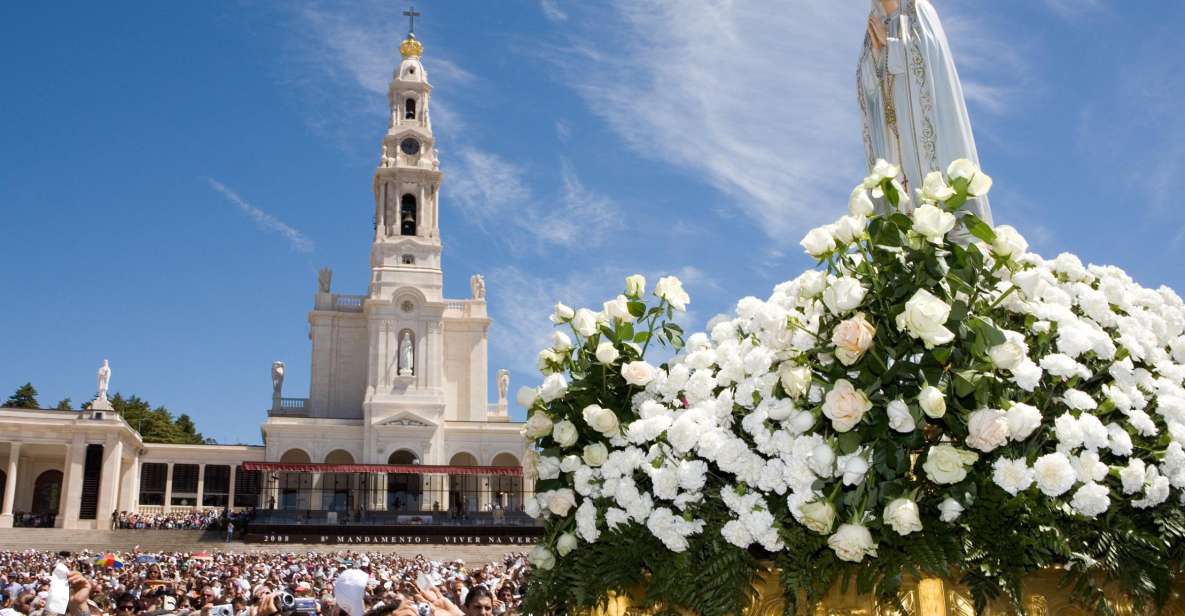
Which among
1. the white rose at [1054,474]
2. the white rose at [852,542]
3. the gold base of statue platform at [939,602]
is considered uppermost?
the white rose at [1054,474]

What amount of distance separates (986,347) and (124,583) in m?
19.0

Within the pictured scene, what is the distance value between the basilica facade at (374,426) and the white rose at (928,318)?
4783cm

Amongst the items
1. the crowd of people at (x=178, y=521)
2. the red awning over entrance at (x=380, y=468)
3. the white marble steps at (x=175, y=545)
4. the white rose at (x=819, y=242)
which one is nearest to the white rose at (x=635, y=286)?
the white rose at (x=819, y=242)

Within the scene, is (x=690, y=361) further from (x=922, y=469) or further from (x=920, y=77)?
(x=920, y=77)

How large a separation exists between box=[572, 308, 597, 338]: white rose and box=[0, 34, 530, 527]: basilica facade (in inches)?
1818

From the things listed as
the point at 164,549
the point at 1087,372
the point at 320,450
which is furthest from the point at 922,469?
the point at 320,450

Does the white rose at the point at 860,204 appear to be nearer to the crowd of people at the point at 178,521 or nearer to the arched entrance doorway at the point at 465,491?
the crowd of people at the point at 178,521

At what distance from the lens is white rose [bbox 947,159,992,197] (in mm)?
4086

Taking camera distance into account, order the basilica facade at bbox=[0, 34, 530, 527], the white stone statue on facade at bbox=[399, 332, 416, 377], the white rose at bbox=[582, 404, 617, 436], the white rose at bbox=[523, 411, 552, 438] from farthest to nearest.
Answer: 1. the white stone statue on facade at bbox=[399, 332, 416, 377]
2. the basilica facade at bbox=[0, 34, 530, 527]
3. the white rose at bbox=[523, 411, 552, 438]
4. the white rose at bbox=[582, 404, 617, 436]

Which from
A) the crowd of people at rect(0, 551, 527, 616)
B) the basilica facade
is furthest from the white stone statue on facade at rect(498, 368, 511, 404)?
the crowd of people at rect(0, 551, 527, 616)

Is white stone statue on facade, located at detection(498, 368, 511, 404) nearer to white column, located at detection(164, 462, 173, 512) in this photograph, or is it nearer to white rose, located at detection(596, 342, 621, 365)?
white column, located at detection(164, 462, 173, 512)

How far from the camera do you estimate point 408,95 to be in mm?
64438

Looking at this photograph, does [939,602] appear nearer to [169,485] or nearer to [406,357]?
[406,357]

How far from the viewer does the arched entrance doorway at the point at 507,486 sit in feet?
181
